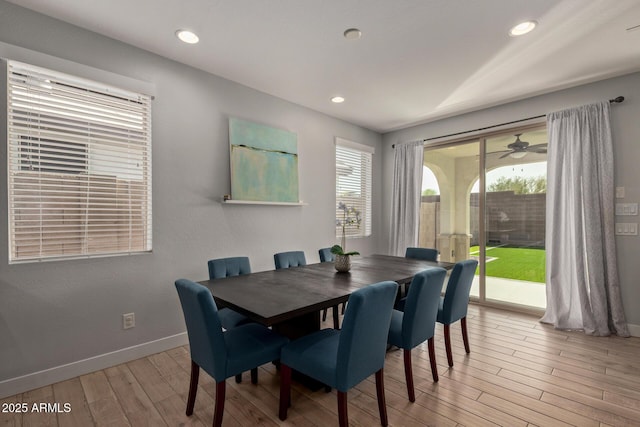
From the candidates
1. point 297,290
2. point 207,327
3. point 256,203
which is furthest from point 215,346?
point 256,203

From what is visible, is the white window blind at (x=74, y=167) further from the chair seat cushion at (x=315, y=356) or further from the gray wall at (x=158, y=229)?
the chair seat cushion at (x=315, y=356)

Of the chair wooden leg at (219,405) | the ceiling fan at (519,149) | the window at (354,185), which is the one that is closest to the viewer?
the chair wooden leg at (219,405)

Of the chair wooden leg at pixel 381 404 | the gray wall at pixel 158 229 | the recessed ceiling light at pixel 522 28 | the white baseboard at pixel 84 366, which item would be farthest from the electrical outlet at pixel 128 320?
the recessed ceiling light at pixel 522 28

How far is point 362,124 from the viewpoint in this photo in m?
4.93

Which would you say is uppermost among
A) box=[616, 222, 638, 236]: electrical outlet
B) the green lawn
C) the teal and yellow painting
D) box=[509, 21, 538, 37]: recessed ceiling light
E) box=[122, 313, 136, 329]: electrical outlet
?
box=[509, 21, 538, 37]: recessed ceiling light

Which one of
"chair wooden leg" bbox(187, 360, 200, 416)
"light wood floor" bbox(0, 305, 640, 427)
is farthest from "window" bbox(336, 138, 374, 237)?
"chair wooden leg" bbox(187, 360, 200, 416)

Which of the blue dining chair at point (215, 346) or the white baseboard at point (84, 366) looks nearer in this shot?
the blue dining chair at point (215, 346)

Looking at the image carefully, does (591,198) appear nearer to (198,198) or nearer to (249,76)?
(249,76)

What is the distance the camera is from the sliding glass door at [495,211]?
3852mm

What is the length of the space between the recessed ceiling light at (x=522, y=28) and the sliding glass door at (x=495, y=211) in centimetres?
185

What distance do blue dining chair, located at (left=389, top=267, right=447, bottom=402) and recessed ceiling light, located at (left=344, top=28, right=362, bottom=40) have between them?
76.4 inches

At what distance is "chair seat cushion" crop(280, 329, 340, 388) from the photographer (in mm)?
1639

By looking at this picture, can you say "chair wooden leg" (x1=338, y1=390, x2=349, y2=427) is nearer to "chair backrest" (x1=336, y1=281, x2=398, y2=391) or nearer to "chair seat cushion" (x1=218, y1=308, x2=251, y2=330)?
"chair backrest" (x1=336, y1=281, x2=398, y2=391)

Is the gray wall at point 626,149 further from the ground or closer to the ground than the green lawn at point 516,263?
further from the ground
